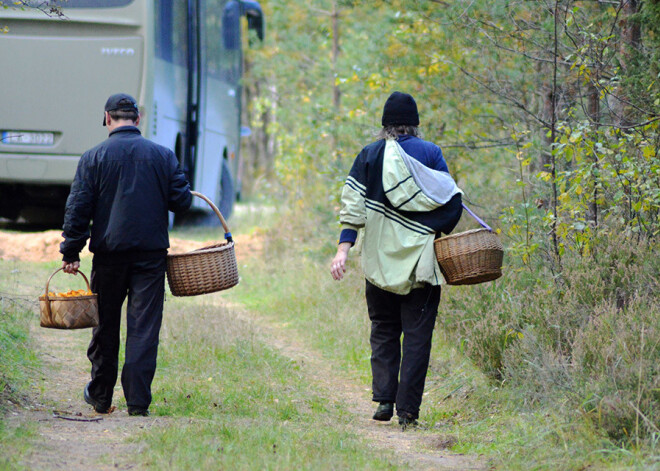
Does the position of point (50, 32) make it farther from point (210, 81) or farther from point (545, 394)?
point (545, 394)

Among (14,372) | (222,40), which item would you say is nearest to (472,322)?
(14,372)

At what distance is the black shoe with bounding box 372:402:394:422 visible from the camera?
544cm

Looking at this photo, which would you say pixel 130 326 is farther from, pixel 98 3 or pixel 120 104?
pixel 98 3

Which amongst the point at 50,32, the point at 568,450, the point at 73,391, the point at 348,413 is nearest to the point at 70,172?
the point at 50,32

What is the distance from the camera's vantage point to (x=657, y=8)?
569 cm

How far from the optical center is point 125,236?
514 centimetres

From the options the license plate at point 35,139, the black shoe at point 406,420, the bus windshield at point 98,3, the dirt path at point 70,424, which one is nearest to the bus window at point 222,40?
the bus windshield at point 98,3

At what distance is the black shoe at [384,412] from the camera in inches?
214

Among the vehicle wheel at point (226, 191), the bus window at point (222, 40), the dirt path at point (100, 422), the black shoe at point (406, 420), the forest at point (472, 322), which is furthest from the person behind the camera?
the vehicle wheel at point (226, 191)

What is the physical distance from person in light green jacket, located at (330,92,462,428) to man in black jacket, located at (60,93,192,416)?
1040 mm

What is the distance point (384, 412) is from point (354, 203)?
126 cm

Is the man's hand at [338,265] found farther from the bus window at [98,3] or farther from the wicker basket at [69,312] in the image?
the bus window at [98,3]

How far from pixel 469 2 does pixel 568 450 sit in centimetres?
446

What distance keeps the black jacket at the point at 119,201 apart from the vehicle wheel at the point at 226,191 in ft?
33.8
